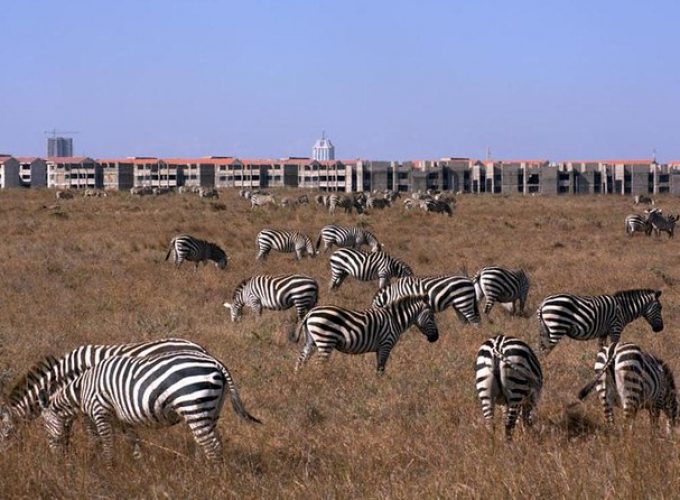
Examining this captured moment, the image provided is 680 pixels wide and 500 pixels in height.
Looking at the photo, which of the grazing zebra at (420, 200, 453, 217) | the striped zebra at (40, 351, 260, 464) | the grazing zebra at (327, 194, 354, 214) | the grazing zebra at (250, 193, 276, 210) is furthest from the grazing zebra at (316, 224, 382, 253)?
the grazing zebra at (250, 193, 276, 210)

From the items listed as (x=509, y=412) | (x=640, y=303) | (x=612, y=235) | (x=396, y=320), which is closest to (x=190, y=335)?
(x=396, y=320)

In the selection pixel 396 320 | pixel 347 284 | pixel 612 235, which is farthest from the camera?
pixel 612 235

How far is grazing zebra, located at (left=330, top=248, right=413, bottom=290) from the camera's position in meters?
20.0

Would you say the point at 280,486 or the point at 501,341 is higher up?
the point at 501,341

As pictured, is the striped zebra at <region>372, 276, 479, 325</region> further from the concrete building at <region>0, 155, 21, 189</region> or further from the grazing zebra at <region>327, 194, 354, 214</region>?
the concrete building at <region>0, 155, 21, 189</region>

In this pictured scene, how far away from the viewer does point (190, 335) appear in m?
14.5

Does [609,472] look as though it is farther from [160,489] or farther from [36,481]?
[36,481]

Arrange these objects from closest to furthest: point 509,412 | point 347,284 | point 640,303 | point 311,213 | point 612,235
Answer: point 509,412 → point 640,303 → point 347,284 → point 612,235 → point 311,213

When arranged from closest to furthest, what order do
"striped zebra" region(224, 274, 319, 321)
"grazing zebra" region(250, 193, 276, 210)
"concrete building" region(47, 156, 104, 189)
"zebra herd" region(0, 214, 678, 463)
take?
"zebra herd" region(0, 214, 678, 463) < "striped zebra" region(224, 274, 319, 321) < "grazing zebra" region(250, 193, 276, 210) < "concrete building" region(47, 156, 104, 189)

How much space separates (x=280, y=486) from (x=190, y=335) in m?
8.00

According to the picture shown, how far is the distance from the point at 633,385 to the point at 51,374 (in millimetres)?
4778

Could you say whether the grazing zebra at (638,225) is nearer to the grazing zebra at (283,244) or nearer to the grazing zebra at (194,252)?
the grazing zebra at (283,244)

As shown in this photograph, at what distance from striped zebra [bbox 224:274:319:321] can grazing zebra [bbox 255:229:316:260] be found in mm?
8535

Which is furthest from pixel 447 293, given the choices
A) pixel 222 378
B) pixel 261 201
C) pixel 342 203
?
pixel 261 201
